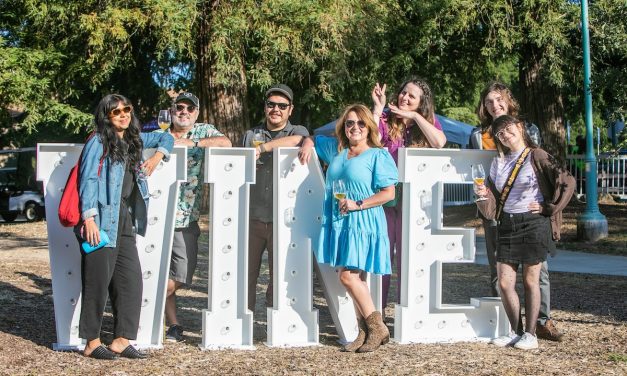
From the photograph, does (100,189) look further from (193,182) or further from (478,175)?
(478,175)

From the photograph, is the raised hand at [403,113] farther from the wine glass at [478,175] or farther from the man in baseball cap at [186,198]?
the man in baseball cap at [186,198]

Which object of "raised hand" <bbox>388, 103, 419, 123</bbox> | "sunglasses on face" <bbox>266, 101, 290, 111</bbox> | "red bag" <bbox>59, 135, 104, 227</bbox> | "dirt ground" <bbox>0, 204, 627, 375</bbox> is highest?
"sunglasses on face" <bbox>266, 101, 290, 111</bbox>

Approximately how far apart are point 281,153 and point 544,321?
2303 mm

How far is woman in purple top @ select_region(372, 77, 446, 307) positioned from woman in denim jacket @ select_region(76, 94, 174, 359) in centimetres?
162

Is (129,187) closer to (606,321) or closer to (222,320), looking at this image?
(222,320)

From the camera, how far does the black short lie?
6.34 metres

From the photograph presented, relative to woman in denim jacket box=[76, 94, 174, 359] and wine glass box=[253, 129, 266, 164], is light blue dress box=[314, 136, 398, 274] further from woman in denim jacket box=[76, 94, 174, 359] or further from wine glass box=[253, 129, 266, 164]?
woman in denim jacket box=[76, 94, 174, 359]

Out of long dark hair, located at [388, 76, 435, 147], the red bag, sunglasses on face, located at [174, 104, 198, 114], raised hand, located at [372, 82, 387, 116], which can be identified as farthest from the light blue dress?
the red bag

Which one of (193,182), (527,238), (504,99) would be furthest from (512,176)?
(193,182)

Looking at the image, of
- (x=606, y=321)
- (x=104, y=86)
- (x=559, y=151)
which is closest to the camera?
(x=606, y=321)

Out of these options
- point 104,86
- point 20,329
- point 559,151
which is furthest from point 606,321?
point 104,86

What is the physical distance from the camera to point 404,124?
689 cm

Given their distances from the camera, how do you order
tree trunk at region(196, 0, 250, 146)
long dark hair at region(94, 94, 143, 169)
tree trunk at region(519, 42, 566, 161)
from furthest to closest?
tree trunk at region(519, 42, 566, 161) → tree trunk at region(196, 0, 250, 146) → long dark hair at region(94, 94, 143, 169)

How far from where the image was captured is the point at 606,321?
24.8ft
